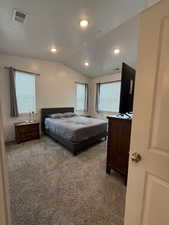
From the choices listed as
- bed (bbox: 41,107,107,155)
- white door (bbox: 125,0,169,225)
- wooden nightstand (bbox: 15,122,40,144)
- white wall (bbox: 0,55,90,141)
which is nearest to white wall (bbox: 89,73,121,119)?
white wall (bbox: 0,55,90,141)

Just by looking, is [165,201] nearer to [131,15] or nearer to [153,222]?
[153,222]

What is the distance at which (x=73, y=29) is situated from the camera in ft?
8.38

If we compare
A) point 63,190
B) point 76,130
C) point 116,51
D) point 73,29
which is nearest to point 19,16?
point 73,29

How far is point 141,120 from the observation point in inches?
35.9

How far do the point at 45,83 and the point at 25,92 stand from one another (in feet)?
2.62

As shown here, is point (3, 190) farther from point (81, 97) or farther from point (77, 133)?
point (81, 97)

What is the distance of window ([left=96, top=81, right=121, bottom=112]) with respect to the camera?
5.19 m

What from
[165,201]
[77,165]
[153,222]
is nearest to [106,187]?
[77,165]

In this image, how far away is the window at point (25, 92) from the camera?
3.88m

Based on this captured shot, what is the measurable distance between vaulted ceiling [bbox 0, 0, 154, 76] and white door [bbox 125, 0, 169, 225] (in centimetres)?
156

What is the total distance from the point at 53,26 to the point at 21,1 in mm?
700

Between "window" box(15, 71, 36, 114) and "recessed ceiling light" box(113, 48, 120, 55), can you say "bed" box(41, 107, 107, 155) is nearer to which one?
"window" box(15, 71, 36, 114)

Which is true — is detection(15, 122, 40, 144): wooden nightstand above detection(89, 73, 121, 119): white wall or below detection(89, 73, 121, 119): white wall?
below

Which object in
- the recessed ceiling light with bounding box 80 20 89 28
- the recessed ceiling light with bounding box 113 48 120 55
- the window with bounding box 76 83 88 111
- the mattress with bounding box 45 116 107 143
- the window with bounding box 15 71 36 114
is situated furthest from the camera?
the window with bounding box 76 83 88 111
